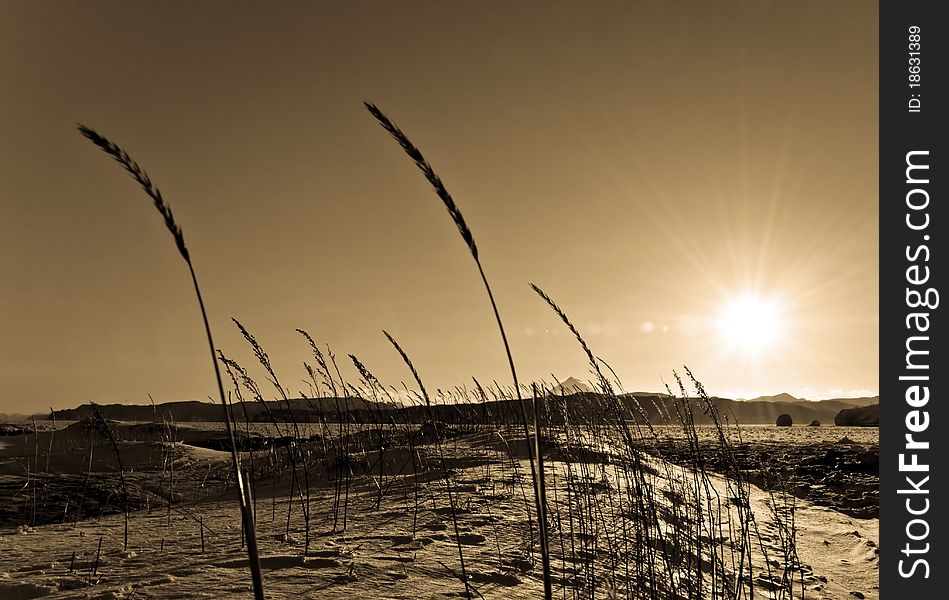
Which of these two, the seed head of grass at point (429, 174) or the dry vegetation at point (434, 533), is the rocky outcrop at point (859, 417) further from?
the seed head of grass at point (429, 174)

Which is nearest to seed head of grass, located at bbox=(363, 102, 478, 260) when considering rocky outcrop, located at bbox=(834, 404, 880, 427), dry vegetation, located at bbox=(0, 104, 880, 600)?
dry vegetation, located at bbox=(0, 104, 880, 600)

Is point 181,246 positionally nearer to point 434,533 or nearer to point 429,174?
point 429,174

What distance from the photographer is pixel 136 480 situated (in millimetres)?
7238

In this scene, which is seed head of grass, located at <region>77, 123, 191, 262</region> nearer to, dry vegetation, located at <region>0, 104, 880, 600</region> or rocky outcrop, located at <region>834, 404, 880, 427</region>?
dry vegetation, located at <region>0, 104, 880, 600</region>

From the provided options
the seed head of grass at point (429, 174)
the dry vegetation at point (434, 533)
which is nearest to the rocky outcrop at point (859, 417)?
the dry vegetation at point (434, 533)

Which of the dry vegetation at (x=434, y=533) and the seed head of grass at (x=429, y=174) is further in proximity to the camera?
the dry vegetation at (x=434, y=533)

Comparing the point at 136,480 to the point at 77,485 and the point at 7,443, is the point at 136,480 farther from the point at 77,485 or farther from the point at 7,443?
the point at 7,443

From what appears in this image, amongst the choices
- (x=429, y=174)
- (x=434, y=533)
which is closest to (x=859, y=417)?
(x=434, y=533)

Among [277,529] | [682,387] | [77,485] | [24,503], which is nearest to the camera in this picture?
[277,529]

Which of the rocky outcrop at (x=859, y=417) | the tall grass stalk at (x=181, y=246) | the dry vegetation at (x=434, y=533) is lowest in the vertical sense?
the rocky outcrop at (x=859, y=417)

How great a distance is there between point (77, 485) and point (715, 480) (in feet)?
25.2
